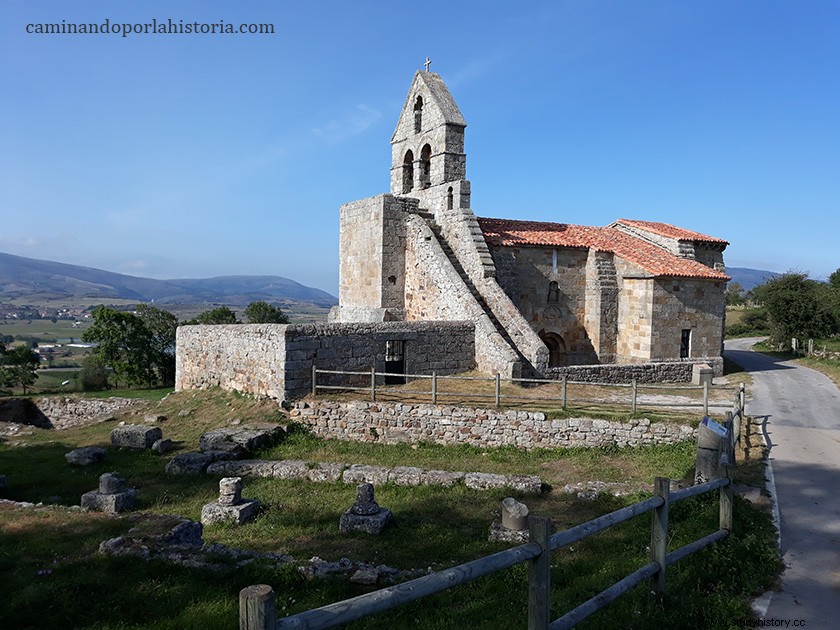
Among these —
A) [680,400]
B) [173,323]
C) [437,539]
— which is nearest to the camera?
[437,539]

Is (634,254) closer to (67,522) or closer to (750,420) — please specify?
(750,420)

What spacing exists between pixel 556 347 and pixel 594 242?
5011 mm

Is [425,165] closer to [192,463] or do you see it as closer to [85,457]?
[192,463]

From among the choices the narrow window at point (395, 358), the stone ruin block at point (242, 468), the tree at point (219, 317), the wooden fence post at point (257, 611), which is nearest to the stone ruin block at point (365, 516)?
the stone ruin block at point (242, 468)

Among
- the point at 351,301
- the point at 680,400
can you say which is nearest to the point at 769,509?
the point at 680,400

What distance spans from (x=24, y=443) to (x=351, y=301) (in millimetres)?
13163

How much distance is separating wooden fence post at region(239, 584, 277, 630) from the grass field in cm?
329

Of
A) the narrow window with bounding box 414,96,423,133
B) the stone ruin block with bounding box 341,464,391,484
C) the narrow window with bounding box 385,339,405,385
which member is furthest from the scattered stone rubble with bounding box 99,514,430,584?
the narrow window with bounding box 414,96,423,133

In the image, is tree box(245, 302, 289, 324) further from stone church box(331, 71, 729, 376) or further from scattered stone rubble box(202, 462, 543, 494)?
scattered stone rubble box(202, 462, 543, 494)

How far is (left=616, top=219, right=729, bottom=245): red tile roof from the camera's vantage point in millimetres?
28016

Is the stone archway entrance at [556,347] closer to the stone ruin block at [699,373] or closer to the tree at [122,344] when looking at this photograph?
the stone ruin block at [699,373]

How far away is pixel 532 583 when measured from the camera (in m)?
4.23

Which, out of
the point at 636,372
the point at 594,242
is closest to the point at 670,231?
the point at 594,242

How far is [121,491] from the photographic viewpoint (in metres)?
11.9
